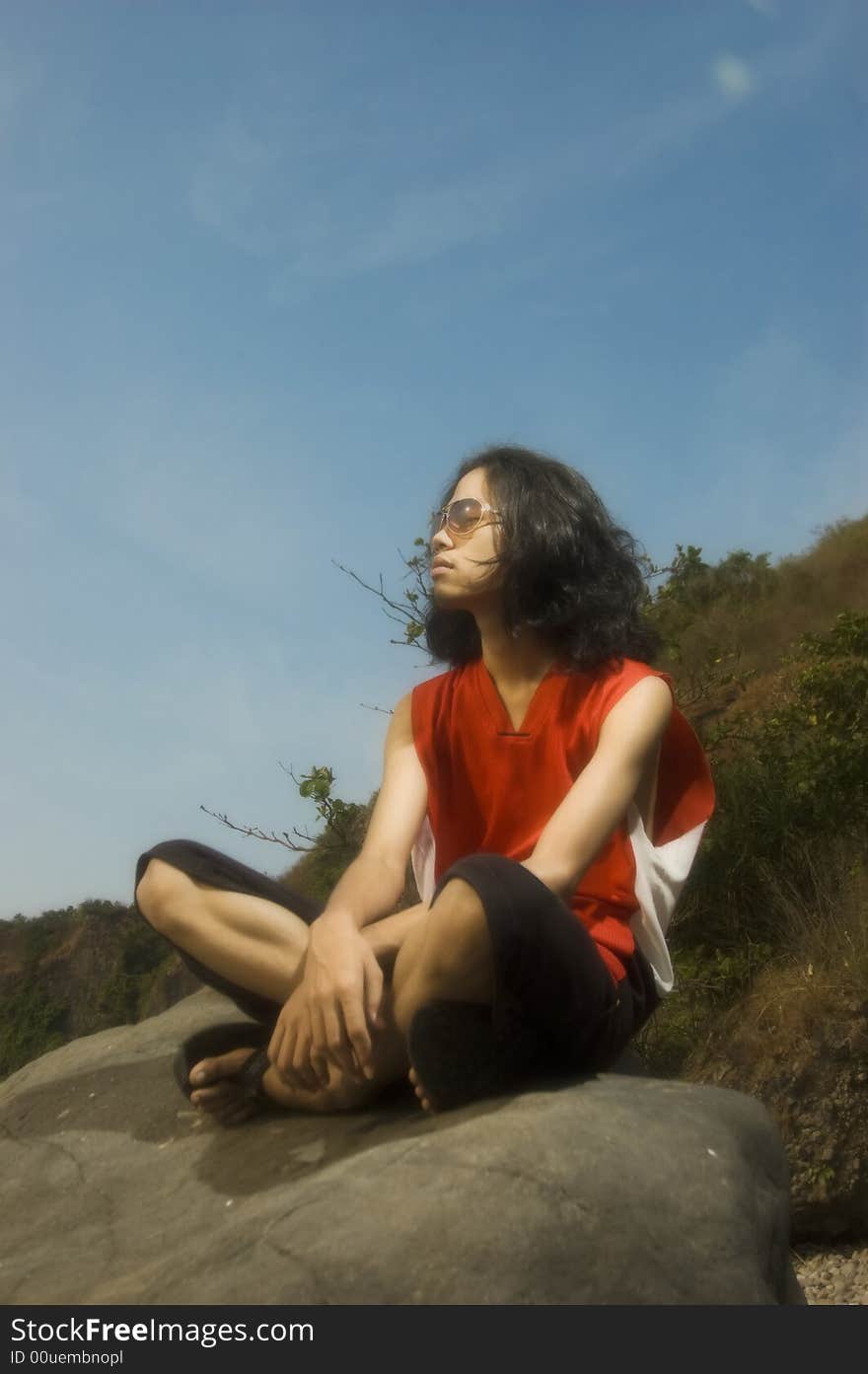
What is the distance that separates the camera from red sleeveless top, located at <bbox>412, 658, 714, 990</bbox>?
3.17 meters

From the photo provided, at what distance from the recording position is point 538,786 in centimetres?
324

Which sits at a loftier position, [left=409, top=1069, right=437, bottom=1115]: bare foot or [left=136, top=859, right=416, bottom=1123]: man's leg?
[left=136, top=859, right=416, bottom=1123]: man's leg

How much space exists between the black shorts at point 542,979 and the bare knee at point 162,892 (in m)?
0.04

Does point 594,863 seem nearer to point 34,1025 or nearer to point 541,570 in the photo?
point 541,570

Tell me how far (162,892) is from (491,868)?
1029 millimetres

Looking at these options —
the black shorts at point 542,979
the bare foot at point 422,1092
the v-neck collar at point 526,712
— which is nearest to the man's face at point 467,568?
the v-neck collar at point 526,712

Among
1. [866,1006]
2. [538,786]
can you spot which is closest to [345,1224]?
[538,786]

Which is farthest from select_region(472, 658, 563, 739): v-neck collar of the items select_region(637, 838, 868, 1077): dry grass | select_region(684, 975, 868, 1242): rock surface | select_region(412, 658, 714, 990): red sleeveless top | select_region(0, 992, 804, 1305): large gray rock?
select_region(637, 838, 868, 1077): dry grass

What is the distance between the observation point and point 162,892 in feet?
10.5

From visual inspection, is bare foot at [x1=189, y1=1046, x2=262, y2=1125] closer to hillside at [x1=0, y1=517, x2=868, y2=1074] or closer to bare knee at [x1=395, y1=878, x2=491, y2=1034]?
bare knee at [x1=395, y1=878, x2=491, y2=1034]

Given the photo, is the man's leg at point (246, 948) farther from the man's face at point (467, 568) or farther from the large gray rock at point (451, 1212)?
the man's face at point (467, 568)

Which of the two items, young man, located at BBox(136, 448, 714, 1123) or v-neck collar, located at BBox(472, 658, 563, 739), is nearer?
young man, located at BBox(136, 448, 714, 1123)

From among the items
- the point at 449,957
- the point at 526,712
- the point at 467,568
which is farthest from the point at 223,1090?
the point at 467,568

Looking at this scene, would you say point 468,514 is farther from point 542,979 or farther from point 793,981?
point 793,981
